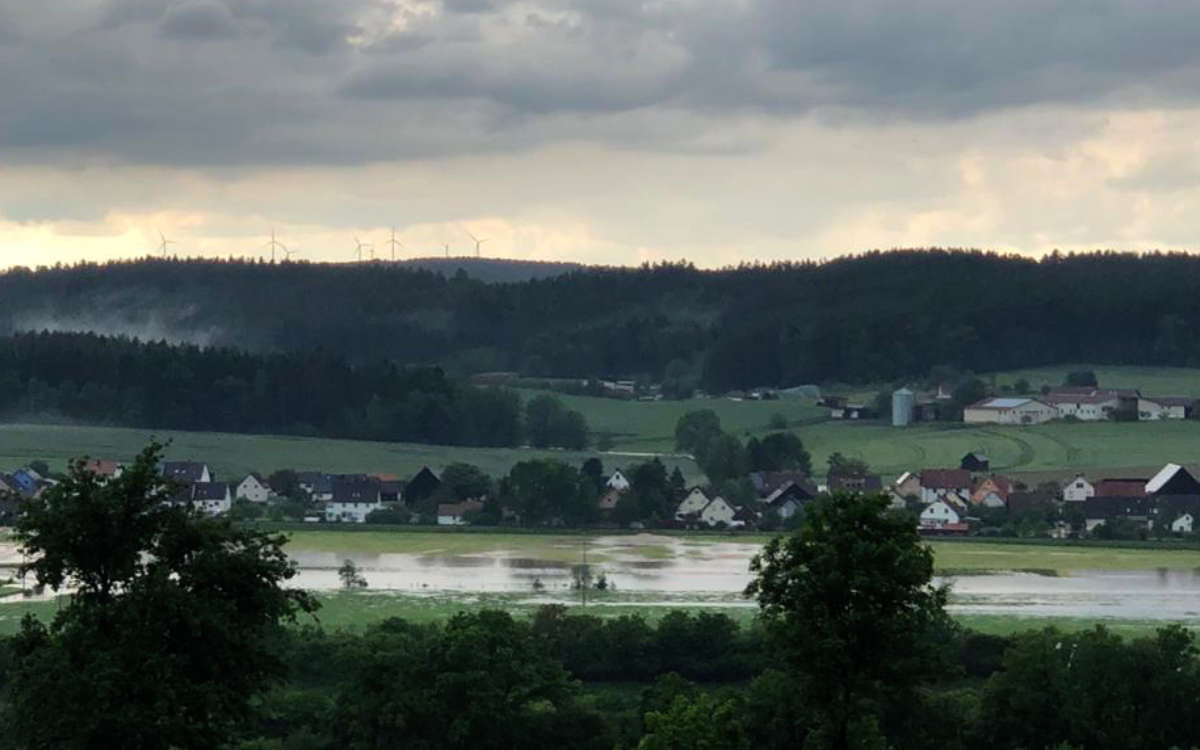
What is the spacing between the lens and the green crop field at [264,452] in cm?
12788

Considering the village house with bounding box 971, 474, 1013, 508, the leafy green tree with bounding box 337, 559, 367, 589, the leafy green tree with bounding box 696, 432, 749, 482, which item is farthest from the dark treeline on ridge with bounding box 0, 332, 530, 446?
the leafy green tree with bounding box 337, 559, 367, 589

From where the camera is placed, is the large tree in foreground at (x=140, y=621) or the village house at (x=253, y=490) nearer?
the large tree in foreground at (x=140, y=621)

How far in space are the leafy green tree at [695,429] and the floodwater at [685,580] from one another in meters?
44.2

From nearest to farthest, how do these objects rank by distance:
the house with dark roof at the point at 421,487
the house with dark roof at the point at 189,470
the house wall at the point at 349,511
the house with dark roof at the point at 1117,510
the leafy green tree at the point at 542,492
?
the house with dark roof at the point at 1117,510
the leafy green tree at the point at 542,492
the house wall at the point at 349,511
the house with dark roof at the point at 421,487
the house with dark roof at the point at 189,470

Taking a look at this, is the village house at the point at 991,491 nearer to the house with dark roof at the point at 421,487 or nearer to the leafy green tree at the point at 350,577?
the house with dark roof at the point at 421,487

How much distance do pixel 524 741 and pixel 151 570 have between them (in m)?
15.4

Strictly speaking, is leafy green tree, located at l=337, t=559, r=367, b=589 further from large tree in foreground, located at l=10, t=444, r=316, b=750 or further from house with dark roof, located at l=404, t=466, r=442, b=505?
large tree in foreground, located at l=10, t=444, r=316, b=750

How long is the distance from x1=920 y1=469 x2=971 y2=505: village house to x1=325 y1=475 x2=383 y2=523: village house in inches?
941

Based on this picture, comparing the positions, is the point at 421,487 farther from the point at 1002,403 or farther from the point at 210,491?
the point at 1002,403

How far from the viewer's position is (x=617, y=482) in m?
113

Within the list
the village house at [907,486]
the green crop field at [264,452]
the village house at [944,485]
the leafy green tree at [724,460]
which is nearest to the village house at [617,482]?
the leafy green tree at [724,460]

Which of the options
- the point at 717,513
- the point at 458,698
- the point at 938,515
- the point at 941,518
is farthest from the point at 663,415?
the point at 458,698

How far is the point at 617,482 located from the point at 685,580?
38313 millimetres

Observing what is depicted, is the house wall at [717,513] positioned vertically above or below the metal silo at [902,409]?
below
